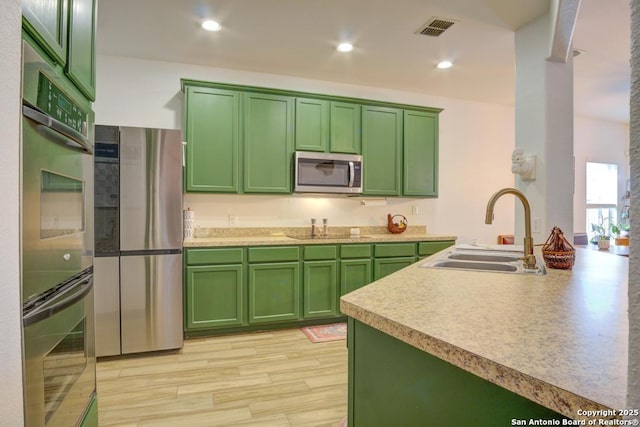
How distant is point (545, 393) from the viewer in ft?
1.75

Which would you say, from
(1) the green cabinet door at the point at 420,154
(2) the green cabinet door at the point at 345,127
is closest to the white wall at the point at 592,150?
(1) the green cabinet door at the point at 420,154

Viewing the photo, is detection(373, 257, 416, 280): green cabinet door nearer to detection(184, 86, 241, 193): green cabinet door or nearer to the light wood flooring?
the light wood flooring

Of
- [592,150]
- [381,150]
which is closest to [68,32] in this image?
[381,150]

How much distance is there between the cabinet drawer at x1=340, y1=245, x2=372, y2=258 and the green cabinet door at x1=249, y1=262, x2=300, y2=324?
19.4 inches

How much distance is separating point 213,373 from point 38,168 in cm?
200

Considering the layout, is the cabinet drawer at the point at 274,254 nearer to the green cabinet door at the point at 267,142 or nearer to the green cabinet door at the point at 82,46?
the green cabinet door at the point at 267,142

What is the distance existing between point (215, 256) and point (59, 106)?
2.19m

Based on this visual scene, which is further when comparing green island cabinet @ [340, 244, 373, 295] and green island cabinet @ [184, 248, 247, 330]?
green island cabinet @ [340, 244, 373, 295]

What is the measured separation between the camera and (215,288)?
3188 mm

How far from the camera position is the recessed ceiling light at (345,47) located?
317cm

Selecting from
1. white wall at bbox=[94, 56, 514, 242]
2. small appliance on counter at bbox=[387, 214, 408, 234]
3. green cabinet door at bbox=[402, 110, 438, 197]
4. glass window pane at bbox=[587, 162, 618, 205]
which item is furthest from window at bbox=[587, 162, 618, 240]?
small appliance on counter at bbox=[387, 214, 408, 234]

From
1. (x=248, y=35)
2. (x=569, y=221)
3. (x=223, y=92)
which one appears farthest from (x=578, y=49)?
(x=223, y=92)

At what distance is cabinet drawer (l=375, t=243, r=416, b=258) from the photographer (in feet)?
12.2

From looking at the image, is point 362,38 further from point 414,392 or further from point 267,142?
point 414,392
